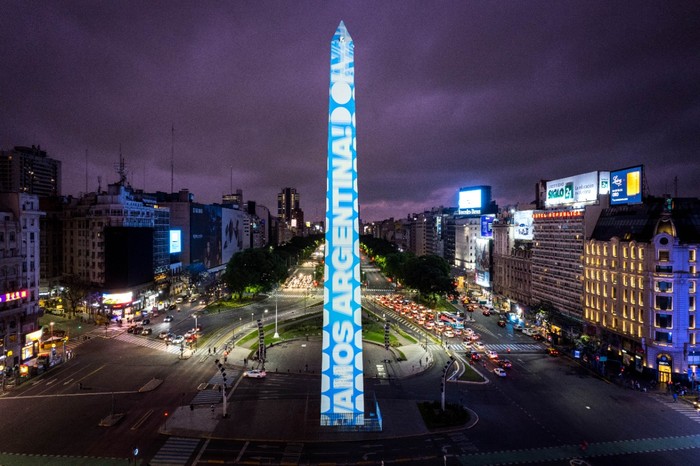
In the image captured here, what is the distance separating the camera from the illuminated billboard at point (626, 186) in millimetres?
76438

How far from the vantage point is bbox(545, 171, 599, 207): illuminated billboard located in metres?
89.8

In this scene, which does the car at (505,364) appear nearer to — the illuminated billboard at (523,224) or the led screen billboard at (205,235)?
the illuminated billboard at (523,224)

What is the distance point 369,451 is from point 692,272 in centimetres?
5821

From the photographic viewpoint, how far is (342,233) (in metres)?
40.9

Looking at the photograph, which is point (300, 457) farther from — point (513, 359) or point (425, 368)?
point (513, 359)

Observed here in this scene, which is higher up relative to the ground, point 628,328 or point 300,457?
point 628,328

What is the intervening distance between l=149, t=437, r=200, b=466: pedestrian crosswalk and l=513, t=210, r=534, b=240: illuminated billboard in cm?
10309

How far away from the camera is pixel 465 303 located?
128 meters

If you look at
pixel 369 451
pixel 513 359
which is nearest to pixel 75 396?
pixel 369 451

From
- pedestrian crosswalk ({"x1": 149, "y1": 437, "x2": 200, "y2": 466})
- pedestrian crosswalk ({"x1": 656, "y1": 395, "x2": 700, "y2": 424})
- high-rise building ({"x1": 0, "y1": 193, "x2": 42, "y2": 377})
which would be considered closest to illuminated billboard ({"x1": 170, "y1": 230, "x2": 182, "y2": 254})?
high-rise building ({"x1": 0, "y1": 193, "x2": 42, "y2": 377})

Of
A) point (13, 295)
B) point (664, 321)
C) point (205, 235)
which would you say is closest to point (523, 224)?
point (664, 321)

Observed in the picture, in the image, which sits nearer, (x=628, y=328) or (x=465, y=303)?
(x=628, y=328)

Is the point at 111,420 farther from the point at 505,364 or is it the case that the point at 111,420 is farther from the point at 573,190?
the point at 573,190

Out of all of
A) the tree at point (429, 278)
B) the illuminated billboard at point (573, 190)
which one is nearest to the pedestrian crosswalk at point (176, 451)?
the illuminated billboard at point (573, 190)
